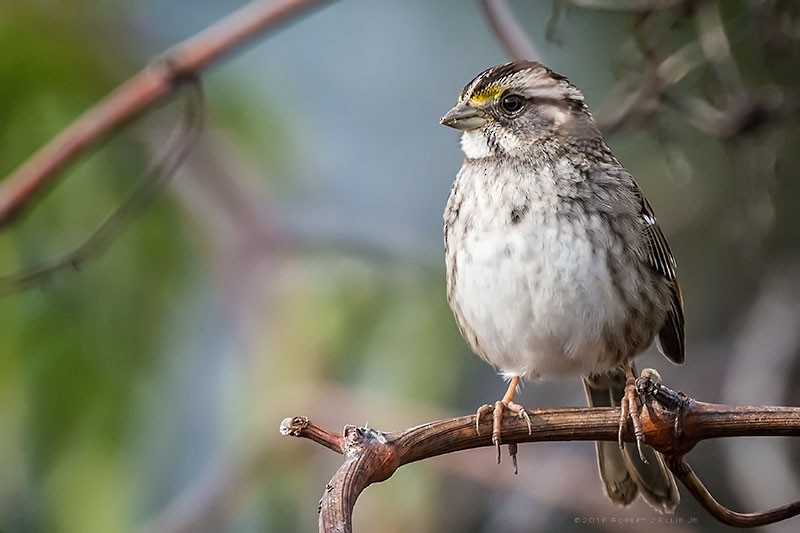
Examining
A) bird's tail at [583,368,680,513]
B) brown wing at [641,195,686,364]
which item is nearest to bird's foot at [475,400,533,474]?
bird's tail at [583,368,680,513]

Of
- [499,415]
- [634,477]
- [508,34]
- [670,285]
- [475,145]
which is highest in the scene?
[508,34]

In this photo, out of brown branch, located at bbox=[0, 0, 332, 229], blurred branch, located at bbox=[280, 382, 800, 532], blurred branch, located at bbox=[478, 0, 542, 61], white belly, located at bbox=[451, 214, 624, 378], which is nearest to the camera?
blurred branch, located at bbox=[280, 382, 800, 532]

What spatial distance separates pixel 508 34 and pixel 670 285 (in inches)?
33.1

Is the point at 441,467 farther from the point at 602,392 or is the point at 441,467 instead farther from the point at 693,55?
the point at 693,55

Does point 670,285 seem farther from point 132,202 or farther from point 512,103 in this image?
point 132,202

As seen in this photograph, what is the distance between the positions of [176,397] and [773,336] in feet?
6.02

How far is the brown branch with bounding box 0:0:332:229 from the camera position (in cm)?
306

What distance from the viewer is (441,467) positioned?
138 inches

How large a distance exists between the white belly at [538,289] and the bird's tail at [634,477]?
276 mm

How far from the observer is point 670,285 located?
301 cm

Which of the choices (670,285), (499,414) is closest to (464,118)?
(670,285)

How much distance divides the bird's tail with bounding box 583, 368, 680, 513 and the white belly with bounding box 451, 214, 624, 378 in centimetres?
28

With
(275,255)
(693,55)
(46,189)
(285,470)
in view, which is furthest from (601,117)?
(46,189)

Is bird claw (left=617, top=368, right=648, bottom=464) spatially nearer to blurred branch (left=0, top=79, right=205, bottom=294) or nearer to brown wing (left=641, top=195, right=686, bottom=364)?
brown wing (left=641, top=195, right=686, bottom=364)
